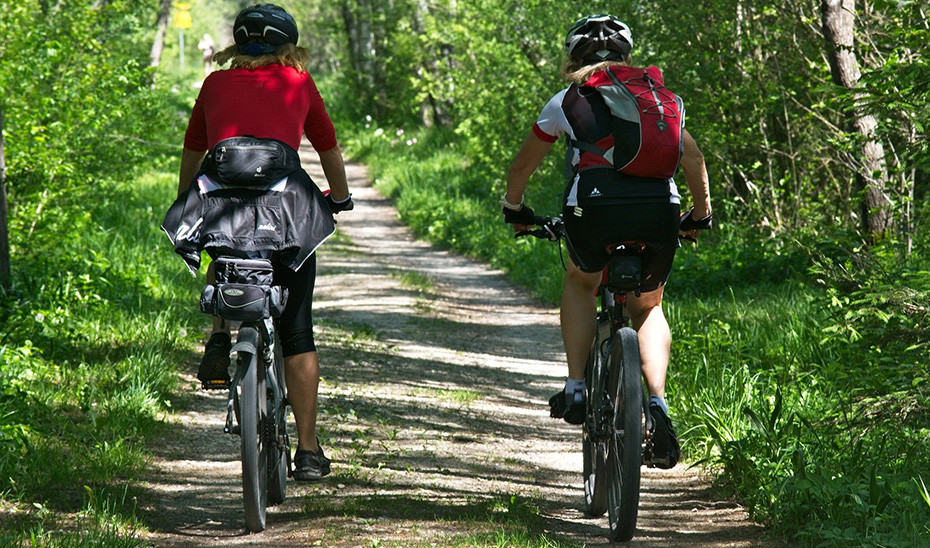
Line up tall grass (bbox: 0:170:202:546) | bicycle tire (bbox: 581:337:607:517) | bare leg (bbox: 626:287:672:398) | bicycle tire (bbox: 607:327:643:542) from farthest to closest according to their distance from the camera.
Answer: tall grass (bbox: 0:170:202:546) < bicycle tire (bbox: 581:337:607:517) < bare leg (bbox: 626:287:672:398) < bicycle tire (bbox: 607:327:643:542)

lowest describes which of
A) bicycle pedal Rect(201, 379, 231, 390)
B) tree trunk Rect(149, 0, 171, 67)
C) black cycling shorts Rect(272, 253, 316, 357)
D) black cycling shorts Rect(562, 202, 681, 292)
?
bicycle pedal Rect(201, 379, 231, 390)

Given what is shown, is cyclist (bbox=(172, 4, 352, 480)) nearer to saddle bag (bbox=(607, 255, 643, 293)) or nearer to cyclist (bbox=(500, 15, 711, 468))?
cyclist (bbox=(500, 15, 711, 468))

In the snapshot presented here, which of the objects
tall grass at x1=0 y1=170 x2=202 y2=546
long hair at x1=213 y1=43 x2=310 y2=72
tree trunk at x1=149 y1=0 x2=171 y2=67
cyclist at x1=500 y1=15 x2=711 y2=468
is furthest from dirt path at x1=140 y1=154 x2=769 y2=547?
tree trunk at x1=149 y1=0 x2=171 y2=67

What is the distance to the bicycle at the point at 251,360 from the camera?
147 inches

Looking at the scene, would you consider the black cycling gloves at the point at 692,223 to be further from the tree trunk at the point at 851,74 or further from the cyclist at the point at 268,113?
the tree trunk at the point at 851,74

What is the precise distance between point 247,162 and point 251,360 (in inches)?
28.6

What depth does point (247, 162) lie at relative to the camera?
379 cm

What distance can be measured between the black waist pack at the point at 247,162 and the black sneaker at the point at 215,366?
25.1 inches

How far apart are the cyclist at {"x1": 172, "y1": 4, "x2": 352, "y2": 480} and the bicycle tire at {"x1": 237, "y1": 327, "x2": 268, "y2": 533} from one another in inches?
6.5

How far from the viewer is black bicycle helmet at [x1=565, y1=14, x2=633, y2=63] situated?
3.98 metres

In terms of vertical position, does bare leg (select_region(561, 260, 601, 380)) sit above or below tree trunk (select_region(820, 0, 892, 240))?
below

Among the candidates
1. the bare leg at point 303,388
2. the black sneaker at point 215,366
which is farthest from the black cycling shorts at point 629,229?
the black sneaker at point 215,366

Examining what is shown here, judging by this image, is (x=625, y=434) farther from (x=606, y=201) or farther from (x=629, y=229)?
(x=606, y=201)

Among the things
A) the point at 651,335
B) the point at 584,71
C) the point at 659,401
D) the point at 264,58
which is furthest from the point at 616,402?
the point at 264,58
